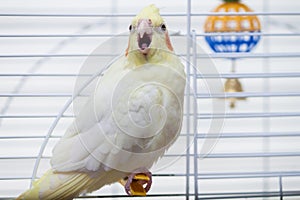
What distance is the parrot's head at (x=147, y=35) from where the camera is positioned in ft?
3.65

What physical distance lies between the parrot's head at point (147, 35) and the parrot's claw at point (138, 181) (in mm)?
231

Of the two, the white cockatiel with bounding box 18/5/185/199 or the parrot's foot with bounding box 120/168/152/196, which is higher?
the white cockatiel with bounding box 18/5/185/199

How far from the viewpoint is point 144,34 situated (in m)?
1.11

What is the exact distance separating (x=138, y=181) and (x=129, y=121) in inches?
5.8

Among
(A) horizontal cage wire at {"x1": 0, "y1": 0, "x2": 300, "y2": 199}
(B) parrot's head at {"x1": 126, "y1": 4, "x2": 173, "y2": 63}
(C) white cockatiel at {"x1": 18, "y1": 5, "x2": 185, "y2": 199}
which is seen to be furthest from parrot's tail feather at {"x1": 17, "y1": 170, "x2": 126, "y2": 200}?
(A) horizontal cage wire at {"x1": 0, "y1": 0, "x2": 300, "y2": 199}

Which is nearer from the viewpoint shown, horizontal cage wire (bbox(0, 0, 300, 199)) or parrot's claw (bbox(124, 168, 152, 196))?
parrot's claw (bbox(124, 168, 152, 196))

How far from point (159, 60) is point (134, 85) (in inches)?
2.6

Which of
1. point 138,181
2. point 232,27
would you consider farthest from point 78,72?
point 138,181

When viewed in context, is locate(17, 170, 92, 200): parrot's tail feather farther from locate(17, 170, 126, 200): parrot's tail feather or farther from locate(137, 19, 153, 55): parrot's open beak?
locate(137, 19, 153, 55): parrot's open beak

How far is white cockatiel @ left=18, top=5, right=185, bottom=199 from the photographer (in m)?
1.14

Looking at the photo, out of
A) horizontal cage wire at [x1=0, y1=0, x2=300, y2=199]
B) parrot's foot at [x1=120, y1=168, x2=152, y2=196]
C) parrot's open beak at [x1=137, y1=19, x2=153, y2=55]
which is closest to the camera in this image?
parrot's open beak at [x1=137, y1=19, x2=153, y2=55]

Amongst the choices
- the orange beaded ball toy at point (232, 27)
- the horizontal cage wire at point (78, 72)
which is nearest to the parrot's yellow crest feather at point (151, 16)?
the orange beaded ball toy at point (232, 27)

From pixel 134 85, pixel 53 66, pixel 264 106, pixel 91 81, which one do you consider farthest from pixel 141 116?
pixel 264 106

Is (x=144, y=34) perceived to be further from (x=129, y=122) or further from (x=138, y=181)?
(x=138, y=181)
